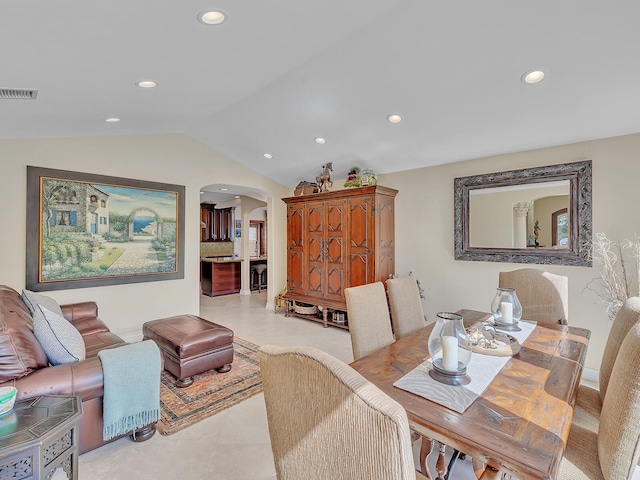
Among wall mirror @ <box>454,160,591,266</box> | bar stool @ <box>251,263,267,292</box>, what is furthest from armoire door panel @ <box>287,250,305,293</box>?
bar stool @ <box>251,263,267,292</box>

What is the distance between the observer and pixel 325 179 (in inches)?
188

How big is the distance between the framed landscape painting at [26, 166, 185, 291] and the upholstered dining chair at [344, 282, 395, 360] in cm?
335

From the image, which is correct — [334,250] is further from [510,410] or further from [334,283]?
[510,410]

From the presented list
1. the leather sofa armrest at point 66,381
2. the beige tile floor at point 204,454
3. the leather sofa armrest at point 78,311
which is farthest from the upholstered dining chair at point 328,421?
the leather sofa armrest at point 78,311

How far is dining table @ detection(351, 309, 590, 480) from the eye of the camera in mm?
927

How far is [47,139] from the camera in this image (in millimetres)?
3422

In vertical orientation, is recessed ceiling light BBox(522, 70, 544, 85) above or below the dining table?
above

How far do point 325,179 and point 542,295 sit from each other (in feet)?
10.4

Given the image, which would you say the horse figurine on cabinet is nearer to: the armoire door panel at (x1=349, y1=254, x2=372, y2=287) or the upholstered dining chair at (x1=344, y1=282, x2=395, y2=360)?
the armoire door panel at (x1=349, y1=254, x2=372, y2=287)

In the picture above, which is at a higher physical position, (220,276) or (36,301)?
(36,301)

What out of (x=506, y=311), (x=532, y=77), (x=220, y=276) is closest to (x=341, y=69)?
(x=532, y=77)

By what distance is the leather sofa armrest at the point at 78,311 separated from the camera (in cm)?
321

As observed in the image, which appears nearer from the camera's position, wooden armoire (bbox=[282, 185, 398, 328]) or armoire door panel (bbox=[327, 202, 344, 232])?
wooden armoire (bbox=[282, 185, 398, 328])

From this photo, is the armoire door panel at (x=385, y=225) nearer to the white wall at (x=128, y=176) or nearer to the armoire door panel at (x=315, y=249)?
the armoire door panel at (x=315, y=249)
